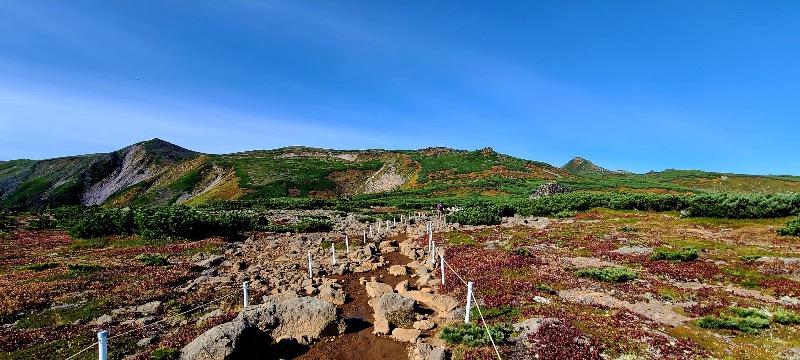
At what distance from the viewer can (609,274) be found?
66.6 feet

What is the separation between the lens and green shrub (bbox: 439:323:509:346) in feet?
41.7

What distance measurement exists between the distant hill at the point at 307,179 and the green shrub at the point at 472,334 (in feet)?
265

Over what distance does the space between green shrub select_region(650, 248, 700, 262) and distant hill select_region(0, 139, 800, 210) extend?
67012 mm

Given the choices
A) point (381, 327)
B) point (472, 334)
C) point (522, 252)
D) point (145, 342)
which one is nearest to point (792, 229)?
point (522, 252)

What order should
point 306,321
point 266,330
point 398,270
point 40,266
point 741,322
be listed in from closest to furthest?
1. point 741,322
2. point 266,330
3. point 306,321
4. point 398,270
5. point 40,266

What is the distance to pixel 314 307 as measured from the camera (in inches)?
598

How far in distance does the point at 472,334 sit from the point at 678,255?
18268 mm

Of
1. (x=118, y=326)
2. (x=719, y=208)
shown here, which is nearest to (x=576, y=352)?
(x=118, y=326)

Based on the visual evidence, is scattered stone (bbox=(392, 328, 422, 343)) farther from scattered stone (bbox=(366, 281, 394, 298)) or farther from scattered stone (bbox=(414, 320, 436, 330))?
scattered stone (bbox=(366, 281, 394, 298))

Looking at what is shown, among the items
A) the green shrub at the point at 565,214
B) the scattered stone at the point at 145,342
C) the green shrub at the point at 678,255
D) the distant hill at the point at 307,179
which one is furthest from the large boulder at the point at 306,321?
the distant hill at the point at 307,179

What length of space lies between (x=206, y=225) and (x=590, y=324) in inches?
1595

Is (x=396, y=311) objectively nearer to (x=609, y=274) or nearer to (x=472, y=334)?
(x=472, y=334)

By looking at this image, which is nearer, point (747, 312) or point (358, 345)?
point (358, 345)

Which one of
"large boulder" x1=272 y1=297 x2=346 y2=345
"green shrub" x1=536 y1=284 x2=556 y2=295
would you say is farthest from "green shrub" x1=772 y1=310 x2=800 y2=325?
"large boulder" x1=272 y1=297 x2=346 y2=345
